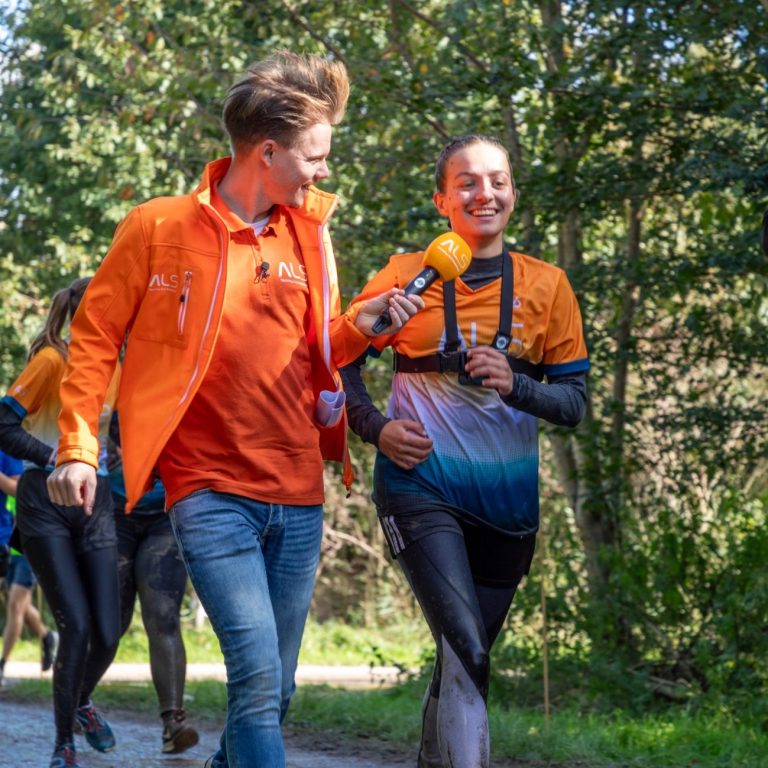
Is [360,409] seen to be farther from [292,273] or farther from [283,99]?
[283,99]

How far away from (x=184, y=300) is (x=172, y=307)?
4 cm

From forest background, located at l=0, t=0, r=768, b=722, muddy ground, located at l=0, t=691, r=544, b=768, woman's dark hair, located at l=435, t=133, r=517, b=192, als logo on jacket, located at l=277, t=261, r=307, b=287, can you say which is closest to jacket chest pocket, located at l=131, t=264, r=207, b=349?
als logo on jacket, located at l=277, t=261, r=307, b=287

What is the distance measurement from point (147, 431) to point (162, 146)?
1032cm

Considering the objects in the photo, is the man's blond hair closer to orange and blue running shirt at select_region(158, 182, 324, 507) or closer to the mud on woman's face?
orange and blue running shirt at select_region(158, 182, 324, 507)

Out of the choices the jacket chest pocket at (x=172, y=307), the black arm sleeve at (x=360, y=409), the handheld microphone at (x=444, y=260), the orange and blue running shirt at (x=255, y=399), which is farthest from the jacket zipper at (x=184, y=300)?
the black arm sleeve at (x=360, y=409)

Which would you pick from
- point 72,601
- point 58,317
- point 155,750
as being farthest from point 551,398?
point 155,750

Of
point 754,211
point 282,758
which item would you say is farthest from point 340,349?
point 754,211

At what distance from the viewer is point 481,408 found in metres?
4.75

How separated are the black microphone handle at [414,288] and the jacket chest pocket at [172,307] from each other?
0.49 m

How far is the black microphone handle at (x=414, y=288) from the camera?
4.09 meters

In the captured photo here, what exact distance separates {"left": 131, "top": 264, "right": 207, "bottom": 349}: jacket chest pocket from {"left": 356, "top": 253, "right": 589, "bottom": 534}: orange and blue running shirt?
903mm

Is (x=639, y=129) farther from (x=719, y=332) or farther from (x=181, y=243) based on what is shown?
(x=181, y=243)

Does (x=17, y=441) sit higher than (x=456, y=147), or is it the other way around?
(x=456, y=147)

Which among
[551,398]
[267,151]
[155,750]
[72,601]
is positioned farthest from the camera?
[155,750]
